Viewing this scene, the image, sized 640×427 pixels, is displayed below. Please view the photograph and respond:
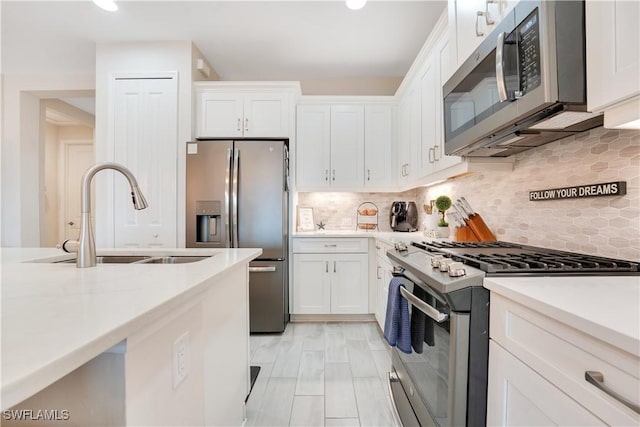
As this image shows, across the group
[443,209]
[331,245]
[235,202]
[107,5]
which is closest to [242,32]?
[107,5]

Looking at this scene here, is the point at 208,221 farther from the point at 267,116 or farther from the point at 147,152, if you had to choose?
the point at 267,116

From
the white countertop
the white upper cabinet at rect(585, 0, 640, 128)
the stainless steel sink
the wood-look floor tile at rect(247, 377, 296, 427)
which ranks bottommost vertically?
the wood-look floor tile at rect(247, 377, 296, 427)

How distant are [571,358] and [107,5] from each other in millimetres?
3335

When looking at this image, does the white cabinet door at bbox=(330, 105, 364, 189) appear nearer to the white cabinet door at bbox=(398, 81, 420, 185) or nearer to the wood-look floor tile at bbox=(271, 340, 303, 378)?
the white cabinet door at bbox=(398, 81, 420, 185)

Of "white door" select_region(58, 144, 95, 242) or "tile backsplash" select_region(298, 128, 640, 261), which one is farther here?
"white door" select_region(58, 144, 95, 242)

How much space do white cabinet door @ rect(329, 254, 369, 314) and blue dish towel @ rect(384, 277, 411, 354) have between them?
1435 millimetres

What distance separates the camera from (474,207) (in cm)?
206

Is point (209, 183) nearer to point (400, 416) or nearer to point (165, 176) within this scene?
point (165, 176)

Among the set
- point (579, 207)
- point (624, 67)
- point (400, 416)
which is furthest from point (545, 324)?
point (400, 416)

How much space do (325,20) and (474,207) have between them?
198cm

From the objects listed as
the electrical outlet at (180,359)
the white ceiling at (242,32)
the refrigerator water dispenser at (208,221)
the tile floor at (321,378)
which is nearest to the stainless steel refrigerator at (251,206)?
the refrigerator water dispenser at (208,221)

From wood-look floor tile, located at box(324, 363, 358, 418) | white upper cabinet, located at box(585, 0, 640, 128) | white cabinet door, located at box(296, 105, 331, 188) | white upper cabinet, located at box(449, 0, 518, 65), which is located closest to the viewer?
white upper cabinet, located at box(585, 0, 640, 128)

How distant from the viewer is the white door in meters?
5.23

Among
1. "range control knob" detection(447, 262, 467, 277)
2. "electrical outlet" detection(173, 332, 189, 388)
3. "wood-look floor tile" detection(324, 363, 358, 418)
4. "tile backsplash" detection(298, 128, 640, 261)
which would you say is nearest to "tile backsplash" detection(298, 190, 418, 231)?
"tile backsplash" detection(298, 128, 640, 261)
